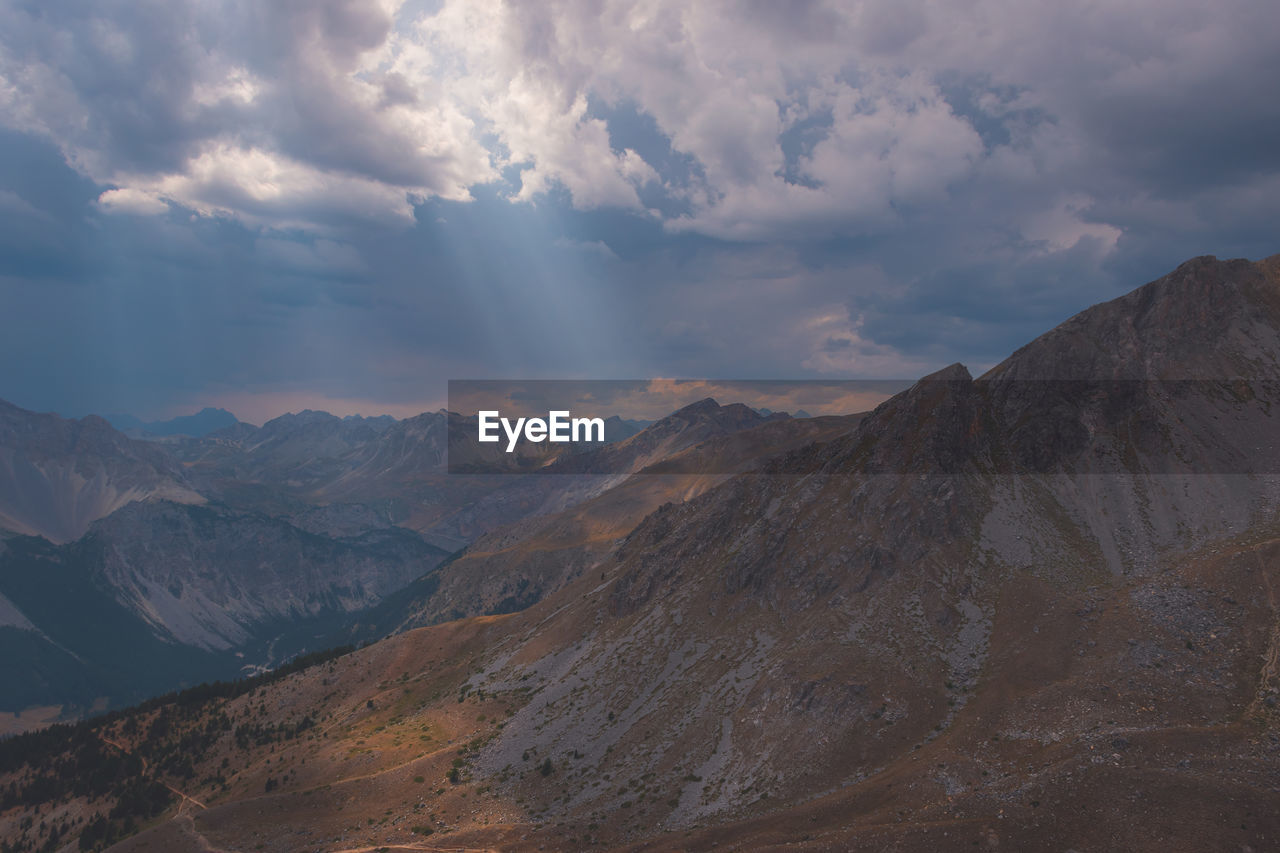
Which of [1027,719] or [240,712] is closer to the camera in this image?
[1027,719]

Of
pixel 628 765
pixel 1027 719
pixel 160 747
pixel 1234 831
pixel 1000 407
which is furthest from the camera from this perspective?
pixel 160 747

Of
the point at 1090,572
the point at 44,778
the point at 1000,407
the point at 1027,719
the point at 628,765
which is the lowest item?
the point at 44,778

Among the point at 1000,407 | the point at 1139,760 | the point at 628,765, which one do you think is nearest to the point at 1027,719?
the point at 1139,760

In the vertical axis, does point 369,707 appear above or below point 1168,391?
below

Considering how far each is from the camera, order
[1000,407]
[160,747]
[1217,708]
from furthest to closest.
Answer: [160,747], [1000,407], [1217,708]

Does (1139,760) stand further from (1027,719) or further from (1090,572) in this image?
(1090,572)

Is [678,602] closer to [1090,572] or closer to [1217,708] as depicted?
[1090,572]
